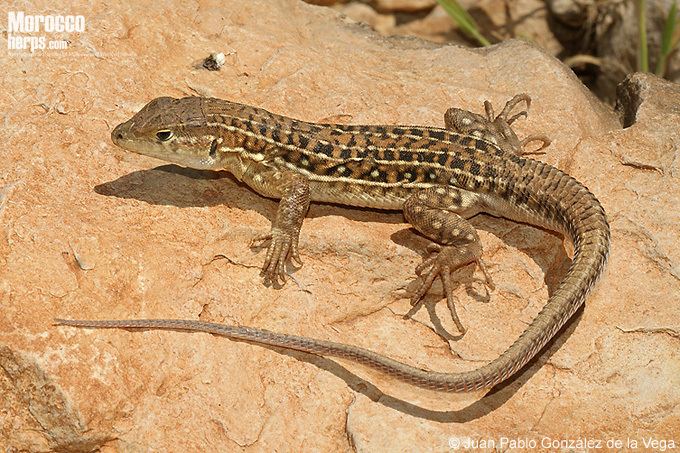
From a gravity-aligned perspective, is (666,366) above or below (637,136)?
below

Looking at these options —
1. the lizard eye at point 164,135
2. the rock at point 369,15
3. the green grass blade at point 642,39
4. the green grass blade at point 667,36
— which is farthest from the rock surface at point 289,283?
the rock at point 369,15

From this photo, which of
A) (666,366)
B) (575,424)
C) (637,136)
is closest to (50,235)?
(575,424)

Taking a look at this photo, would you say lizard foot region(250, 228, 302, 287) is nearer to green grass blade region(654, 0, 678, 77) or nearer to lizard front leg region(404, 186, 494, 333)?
lizard front leg region(404, 186, 494, 333)

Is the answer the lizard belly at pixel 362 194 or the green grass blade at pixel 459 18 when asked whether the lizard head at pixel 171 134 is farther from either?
the green grass blade at pixel 459 18

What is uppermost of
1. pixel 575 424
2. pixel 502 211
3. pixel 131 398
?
pixel 502 211

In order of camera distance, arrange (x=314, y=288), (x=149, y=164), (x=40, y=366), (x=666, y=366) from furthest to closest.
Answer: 1. (x=149, y=164)
2. (x=314, y=288)
3. (x=666, y=366)
4. (x=40, y=366)

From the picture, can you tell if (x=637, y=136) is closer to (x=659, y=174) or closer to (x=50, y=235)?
(x=659, y=174)
